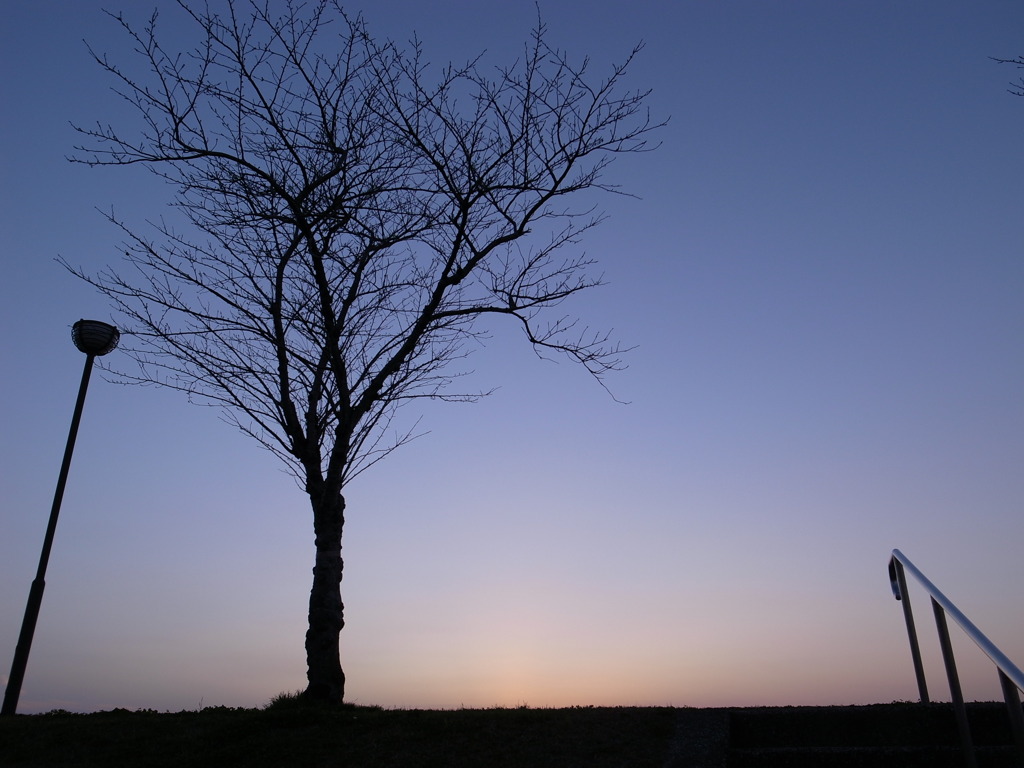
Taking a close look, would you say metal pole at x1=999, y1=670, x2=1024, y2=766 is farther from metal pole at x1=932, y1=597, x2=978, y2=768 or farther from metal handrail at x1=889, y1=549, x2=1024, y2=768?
metal pole at x1=932, y1=597, x2=978, y2=768

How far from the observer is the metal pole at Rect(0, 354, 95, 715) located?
28.0 ft

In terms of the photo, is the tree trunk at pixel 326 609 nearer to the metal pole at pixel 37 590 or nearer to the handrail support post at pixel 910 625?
the metal pole at pixel 37 590

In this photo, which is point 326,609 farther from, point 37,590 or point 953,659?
point 953,659

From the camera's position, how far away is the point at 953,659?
4801 millimetres

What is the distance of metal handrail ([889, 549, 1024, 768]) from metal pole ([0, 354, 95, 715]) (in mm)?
8390

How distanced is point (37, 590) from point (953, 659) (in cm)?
869

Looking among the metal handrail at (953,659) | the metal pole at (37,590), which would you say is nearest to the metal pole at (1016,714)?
the metal handrail at (953,659)

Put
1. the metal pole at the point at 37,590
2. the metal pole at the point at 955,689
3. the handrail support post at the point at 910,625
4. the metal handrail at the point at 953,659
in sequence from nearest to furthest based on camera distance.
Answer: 1. the metal handrail at the point at 953,659
2. the metal pole at the point at 955,689
3. the handrail support post at the point at 910,625
4. the metal pole at the point at 37,590

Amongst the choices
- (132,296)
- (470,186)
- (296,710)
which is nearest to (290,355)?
(132,296)

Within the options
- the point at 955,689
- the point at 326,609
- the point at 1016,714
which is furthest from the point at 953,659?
the point at 326,609

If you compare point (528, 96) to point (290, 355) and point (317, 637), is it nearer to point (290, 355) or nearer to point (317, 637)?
point (290, 355)

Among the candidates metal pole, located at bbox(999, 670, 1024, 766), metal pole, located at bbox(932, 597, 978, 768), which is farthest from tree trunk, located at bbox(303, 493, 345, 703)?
metal pole, located at bbox(999, 670, 1024, 766)

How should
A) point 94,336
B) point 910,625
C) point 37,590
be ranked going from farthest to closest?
point 94,336 < point 37,590 < point 910,625

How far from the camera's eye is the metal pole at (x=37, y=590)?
8.52m
